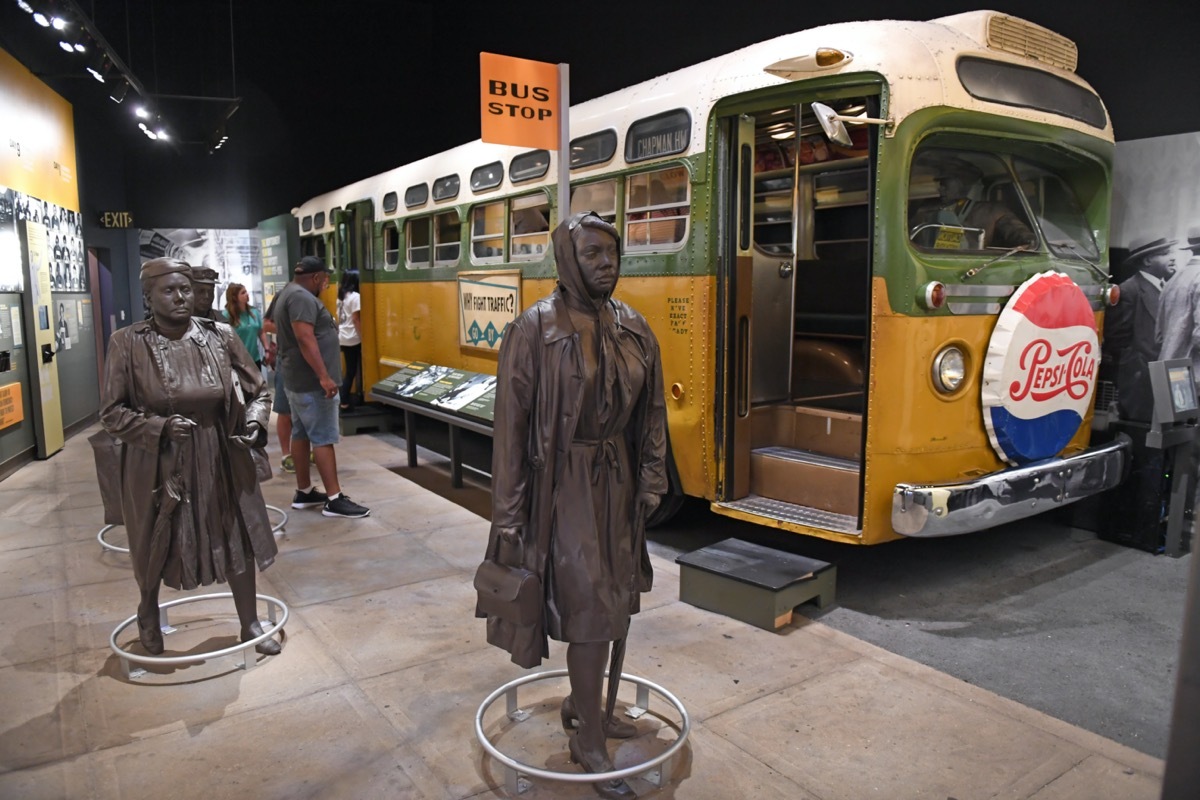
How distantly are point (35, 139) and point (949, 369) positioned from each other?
9.06 meters

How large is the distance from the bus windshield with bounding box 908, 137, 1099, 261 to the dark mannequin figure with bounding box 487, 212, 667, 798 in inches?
95.6

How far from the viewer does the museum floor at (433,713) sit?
9.21ft

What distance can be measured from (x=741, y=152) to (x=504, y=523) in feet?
9.77

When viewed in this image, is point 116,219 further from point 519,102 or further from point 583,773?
point 583,773

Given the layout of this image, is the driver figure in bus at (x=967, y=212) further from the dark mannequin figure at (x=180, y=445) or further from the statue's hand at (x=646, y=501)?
the dark mannequin figure at (x=180, y=445)

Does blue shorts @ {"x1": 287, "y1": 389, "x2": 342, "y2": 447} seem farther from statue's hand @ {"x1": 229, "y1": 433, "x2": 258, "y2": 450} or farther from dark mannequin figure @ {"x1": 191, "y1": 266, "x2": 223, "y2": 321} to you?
statue's hand @ {"x1": 229, "y1": 433, "x2": 258, "y2": 450}

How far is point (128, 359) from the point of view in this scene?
11.1 feet

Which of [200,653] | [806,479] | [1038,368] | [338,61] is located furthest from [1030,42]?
[338,61]

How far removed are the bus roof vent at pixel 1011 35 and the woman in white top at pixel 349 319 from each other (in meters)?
7.24

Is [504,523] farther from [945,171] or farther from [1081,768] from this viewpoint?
[945,171]

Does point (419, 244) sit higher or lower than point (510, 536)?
higher

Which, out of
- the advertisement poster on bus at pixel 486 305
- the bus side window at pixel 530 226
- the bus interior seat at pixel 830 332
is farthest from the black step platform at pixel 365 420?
the bus interior seat at pixel 830 332

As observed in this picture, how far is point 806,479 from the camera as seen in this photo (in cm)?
469

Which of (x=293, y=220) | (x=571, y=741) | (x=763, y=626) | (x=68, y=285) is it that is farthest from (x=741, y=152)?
(x=293, y=220)
